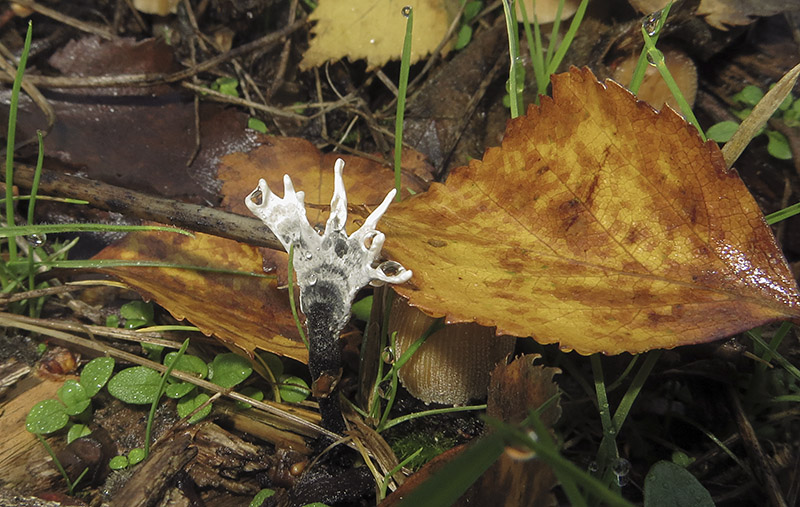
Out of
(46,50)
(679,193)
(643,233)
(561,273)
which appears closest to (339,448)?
(561,273)

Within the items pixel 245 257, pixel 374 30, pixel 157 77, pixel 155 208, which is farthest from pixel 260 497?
pixel 374 30

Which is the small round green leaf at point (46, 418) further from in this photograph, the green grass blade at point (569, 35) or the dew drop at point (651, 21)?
the dew drop at point (651, 21)

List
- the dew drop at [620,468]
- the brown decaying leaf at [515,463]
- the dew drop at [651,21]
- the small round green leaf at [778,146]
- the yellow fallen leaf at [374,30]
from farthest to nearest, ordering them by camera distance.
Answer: the yellow fallen leaf at [374,30]
the small round green leaf at [778,146]
the dew drop at [651,21]
the dew drop at [620,468]
the brown decaying leaf at [515,463]

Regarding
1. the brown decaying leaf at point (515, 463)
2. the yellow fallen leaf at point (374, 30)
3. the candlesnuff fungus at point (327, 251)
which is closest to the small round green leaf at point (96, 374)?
the candlesnuff fungus at point (327, 251)

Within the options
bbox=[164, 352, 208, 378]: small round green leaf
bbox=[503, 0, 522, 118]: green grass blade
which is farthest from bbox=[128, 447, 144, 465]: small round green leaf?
bbox=[503, 0, 522, 118]: green grass blade

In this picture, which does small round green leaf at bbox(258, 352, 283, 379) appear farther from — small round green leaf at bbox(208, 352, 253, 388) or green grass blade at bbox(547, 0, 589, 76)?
green grass blade at bbox(547, 0, 589, 76)

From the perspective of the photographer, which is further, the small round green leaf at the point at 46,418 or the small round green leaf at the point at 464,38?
the small round green leaf at the point at 464,38
